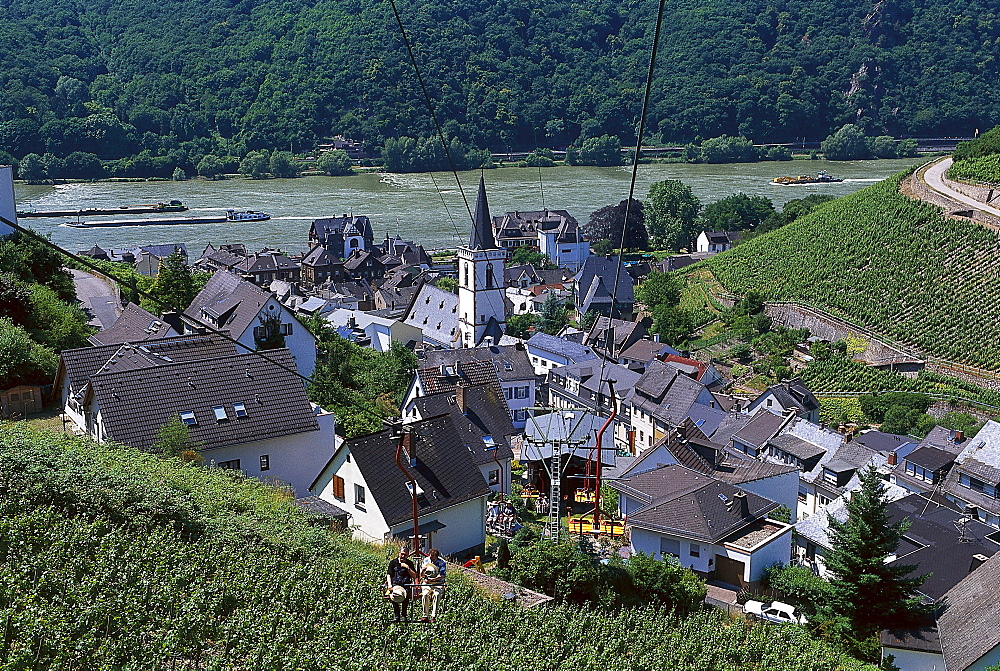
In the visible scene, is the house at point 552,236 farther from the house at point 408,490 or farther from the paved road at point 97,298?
the house at point 408,490

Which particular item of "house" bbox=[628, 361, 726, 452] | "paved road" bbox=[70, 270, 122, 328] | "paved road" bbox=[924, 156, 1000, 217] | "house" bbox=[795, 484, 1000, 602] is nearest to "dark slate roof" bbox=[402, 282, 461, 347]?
"house" bbox=[628, 361, 726, 452]

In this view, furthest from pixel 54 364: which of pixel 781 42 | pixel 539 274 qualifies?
pixel 781 42

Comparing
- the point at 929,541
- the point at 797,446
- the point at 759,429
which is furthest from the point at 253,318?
the point at 929,541

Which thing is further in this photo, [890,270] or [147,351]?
[890,270]

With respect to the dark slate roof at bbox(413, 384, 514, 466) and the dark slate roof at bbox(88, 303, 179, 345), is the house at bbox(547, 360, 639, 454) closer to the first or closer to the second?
the dark slate roof at bbox(413, 384, 514, 466)

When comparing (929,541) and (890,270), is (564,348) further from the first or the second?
(890,270)

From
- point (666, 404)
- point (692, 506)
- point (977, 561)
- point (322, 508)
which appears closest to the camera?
point (322, 508)
